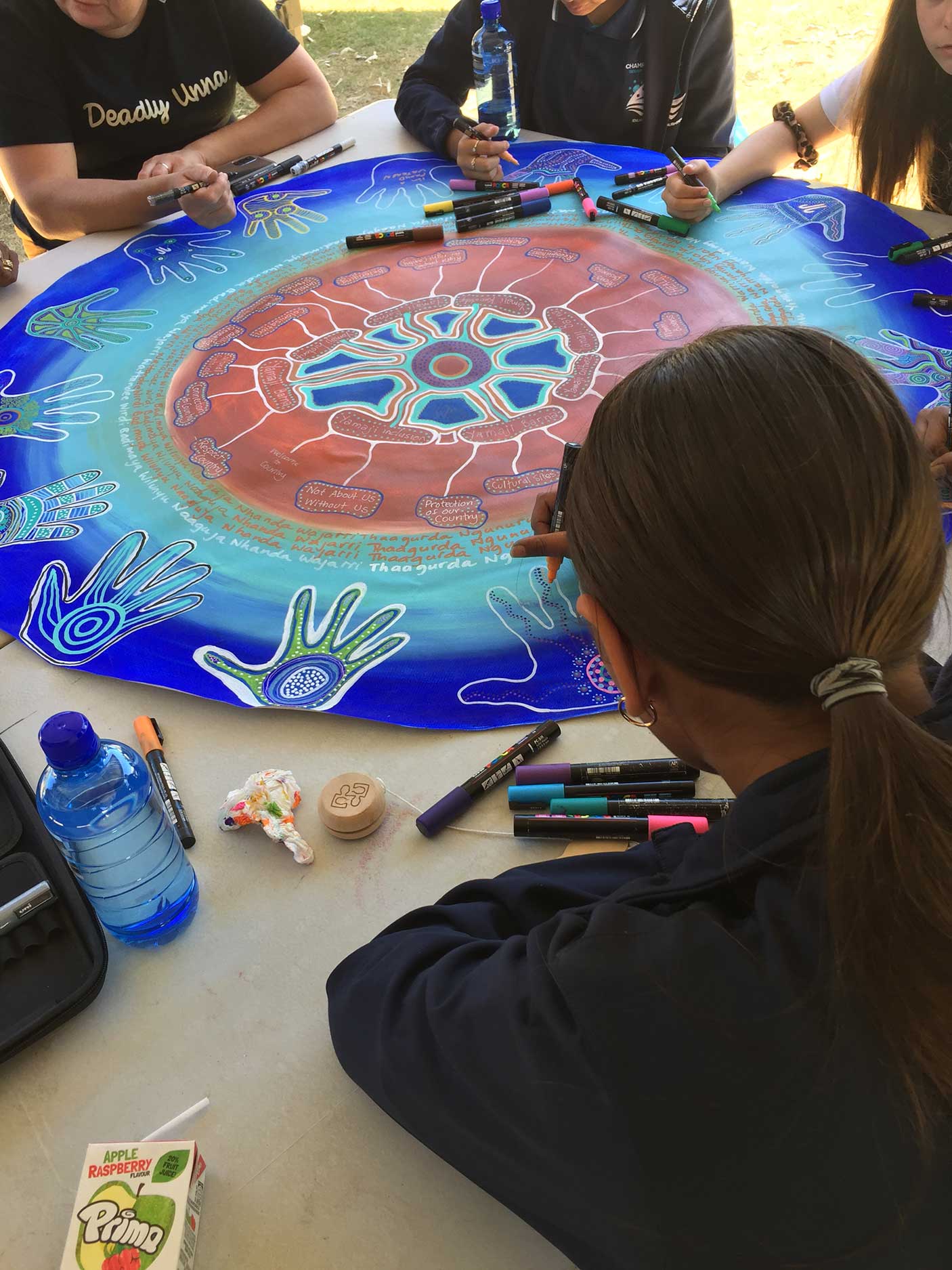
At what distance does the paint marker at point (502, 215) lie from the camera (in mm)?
1794

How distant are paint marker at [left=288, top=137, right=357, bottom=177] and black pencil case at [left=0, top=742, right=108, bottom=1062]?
1688 mm

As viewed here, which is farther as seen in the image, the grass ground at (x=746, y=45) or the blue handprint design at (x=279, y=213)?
the grass ground at (x=746, y=45)

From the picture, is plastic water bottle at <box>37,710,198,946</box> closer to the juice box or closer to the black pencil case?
the black pencil case

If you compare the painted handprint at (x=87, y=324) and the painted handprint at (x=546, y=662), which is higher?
the painted handprint at (x=87, y=324)

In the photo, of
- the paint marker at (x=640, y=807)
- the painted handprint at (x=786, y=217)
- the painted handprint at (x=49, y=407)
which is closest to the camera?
the paint marker at (x=640, y=807)

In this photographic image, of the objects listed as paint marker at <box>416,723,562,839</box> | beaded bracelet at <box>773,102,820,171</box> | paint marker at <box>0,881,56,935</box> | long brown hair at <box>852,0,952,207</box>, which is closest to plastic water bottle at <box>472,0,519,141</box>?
beaded bracelet at <box>773,102,820,171</box>

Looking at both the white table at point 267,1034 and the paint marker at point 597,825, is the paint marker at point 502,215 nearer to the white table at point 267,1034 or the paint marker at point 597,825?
the white table at point 267,1034

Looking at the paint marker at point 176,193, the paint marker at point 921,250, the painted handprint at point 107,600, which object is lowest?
the painted handprint at point 107,600

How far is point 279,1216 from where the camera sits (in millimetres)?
665

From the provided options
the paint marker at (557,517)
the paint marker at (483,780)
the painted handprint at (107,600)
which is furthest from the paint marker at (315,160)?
the paint marker at (483,780)

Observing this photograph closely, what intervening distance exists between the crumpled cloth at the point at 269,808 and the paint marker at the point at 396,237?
1231mm

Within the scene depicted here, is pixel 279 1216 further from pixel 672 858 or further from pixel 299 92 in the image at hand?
pixel 299 92

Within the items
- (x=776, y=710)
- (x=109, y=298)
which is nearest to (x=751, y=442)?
(x=776, y=710)

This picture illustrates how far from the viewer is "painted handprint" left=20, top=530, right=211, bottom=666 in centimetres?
111
